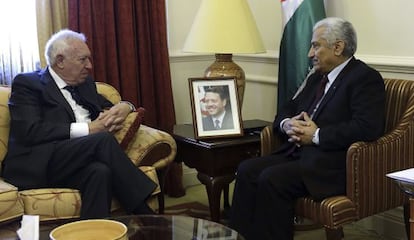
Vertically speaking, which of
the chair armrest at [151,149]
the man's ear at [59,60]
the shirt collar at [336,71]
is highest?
the man's ear at [59,60]

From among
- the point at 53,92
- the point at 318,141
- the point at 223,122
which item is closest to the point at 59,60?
the point at 53,92

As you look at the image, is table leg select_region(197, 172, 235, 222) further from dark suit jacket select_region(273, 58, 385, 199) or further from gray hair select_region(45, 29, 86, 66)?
gray hair select_region(45, 29, 86, 66)

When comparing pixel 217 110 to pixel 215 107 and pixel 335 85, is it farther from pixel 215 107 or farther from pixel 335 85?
pixel 335 85

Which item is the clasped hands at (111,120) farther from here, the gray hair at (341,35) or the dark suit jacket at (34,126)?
the gray hair at (341,35)

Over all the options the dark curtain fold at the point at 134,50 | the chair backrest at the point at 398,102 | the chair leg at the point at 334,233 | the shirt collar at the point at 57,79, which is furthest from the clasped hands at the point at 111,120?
the chair backrest at the point at 398,102

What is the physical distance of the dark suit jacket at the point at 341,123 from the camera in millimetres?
2545

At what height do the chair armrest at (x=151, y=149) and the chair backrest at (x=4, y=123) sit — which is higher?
the chair backrest at (x=4, y=123)

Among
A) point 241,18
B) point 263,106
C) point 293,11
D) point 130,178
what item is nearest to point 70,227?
point 130,178

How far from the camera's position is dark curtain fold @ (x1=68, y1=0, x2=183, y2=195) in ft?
11.9

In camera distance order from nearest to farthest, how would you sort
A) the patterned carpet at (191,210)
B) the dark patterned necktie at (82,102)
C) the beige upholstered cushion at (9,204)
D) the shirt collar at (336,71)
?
the beige upholstered cushion at (9,204) → the shirt collar at (336,71) → the dark patterned necktie at (82,102) → the patterned carpet at (191,210)

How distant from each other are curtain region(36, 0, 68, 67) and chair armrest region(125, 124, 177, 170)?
0.94 m

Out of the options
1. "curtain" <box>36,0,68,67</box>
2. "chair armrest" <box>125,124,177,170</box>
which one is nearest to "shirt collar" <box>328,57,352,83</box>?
"chair armrest" <box>125,124,177,170</box>

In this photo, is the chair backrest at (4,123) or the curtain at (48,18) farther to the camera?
the curtain at (48,18)

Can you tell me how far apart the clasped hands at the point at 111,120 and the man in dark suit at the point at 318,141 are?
65 cm
